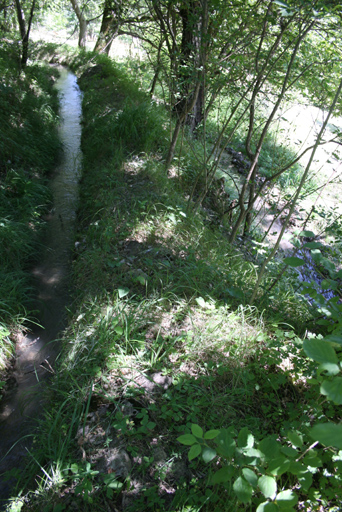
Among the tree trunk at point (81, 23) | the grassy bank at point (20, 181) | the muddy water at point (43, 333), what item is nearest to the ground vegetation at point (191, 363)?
the muddy water at point (43, 333)

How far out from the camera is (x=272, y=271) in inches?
128

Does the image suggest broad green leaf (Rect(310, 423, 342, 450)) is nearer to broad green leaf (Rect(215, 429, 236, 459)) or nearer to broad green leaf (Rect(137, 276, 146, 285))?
broad green leaf (Rect(215, 429, 236, 459))

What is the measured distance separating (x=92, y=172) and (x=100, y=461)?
3.88m

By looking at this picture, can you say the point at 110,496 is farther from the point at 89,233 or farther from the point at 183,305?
the point at 89,233

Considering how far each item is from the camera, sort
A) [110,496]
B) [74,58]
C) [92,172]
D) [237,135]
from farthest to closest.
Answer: [74,58]
[237,135]
[92,172]
[110,496]

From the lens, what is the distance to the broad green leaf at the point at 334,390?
0.85 m

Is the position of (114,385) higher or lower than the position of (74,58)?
lower

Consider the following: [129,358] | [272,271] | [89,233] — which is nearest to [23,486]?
[129,358]

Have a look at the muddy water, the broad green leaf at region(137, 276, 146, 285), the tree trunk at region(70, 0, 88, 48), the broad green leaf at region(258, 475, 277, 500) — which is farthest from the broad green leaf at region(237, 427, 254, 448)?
the tree trunk at region(70, 0, 88, 48)

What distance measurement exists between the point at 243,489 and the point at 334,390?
1.43 feet

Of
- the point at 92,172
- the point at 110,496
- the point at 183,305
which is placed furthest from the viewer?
the point at 92,172

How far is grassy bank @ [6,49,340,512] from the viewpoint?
1.37 meters

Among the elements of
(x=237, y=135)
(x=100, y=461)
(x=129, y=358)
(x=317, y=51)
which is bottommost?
(x=100, y=461)

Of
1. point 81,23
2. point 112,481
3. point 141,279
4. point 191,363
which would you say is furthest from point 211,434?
point 81,23
